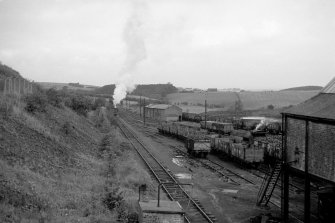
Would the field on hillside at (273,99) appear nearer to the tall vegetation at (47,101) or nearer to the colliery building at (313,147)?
the tall vegetation at (47,101)

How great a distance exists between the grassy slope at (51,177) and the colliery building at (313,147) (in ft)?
25.9

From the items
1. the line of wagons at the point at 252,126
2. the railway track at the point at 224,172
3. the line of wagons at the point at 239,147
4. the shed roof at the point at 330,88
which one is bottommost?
the railway track at the point at 224,172

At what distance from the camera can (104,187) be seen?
1870 centimetres

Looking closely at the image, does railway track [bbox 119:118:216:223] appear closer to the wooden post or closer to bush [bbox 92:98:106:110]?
the wooden post

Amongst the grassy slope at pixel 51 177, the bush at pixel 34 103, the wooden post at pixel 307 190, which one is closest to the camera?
the grassy slope at pixel 51 177

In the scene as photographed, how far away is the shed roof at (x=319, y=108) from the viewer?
15.7 m

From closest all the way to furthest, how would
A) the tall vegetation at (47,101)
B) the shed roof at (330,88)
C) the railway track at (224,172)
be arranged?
the shed roof at (330,88) → the railway track at (224,172) → the tall vegetation at (47,101)

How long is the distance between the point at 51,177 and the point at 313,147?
38.7ft

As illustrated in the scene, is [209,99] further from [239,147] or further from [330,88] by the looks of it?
[330,88]

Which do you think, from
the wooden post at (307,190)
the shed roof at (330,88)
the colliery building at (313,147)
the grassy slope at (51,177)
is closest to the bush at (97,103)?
the grassy slope at (51,177)

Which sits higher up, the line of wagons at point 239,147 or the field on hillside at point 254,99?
the field on hillside at point 254,99

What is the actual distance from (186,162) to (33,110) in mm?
13464

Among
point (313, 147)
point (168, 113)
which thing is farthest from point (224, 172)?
point (168, 113)

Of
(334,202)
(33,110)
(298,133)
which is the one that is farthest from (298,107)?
(33,110)
